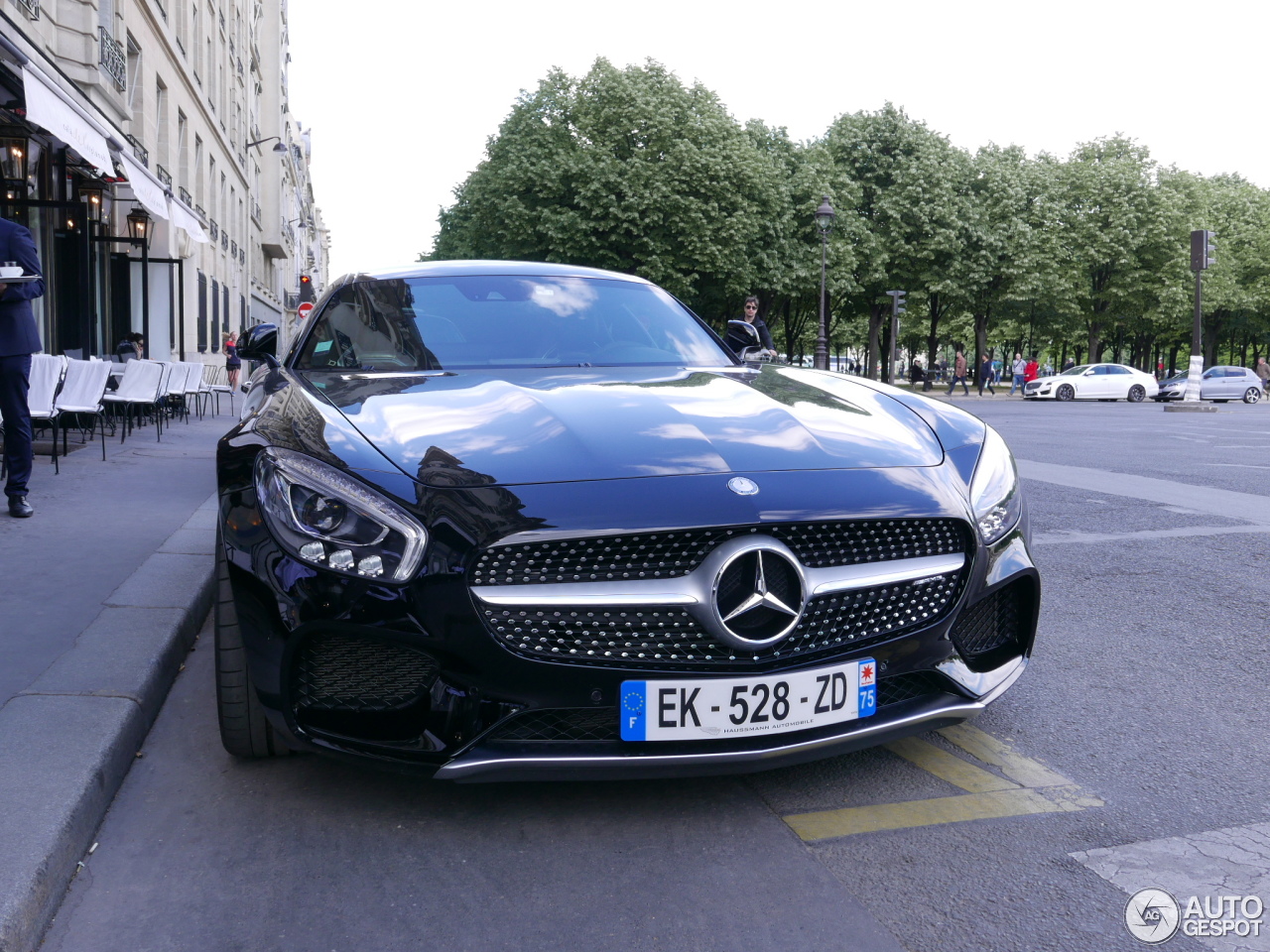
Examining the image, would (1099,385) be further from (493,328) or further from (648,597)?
(648,597)

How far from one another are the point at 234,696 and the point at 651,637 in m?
1.13

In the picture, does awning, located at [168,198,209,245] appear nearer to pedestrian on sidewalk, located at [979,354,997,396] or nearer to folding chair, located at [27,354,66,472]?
folding chair, located at [27,354,66,472]

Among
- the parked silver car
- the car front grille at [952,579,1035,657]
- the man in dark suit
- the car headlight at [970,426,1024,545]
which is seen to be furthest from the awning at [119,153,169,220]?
the parked silver car

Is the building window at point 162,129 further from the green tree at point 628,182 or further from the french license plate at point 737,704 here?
the french license plate at point 737,704

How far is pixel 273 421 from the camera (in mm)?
3047

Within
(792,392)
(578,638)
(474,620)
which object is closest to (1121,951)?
(578,638)

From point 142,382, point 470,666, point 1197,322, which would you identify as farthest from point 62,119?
point 1197,322

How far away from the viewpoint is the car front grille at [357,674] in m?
2.44

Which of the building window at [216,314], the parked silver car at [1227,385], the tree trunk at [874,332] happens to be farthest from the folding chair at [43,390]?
the tree trunk at [874,332]

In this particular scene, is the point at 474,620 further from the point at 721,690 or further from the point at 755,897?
the point at 755,897

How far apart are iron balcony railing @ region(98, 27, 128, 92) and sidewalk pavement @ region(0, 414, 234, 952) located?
10687 millimetres

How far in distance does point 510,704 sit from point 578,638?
194mm

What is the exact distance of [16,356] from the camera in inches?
256

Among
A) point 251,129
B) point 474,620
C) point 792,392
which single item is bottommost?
point 474,620
